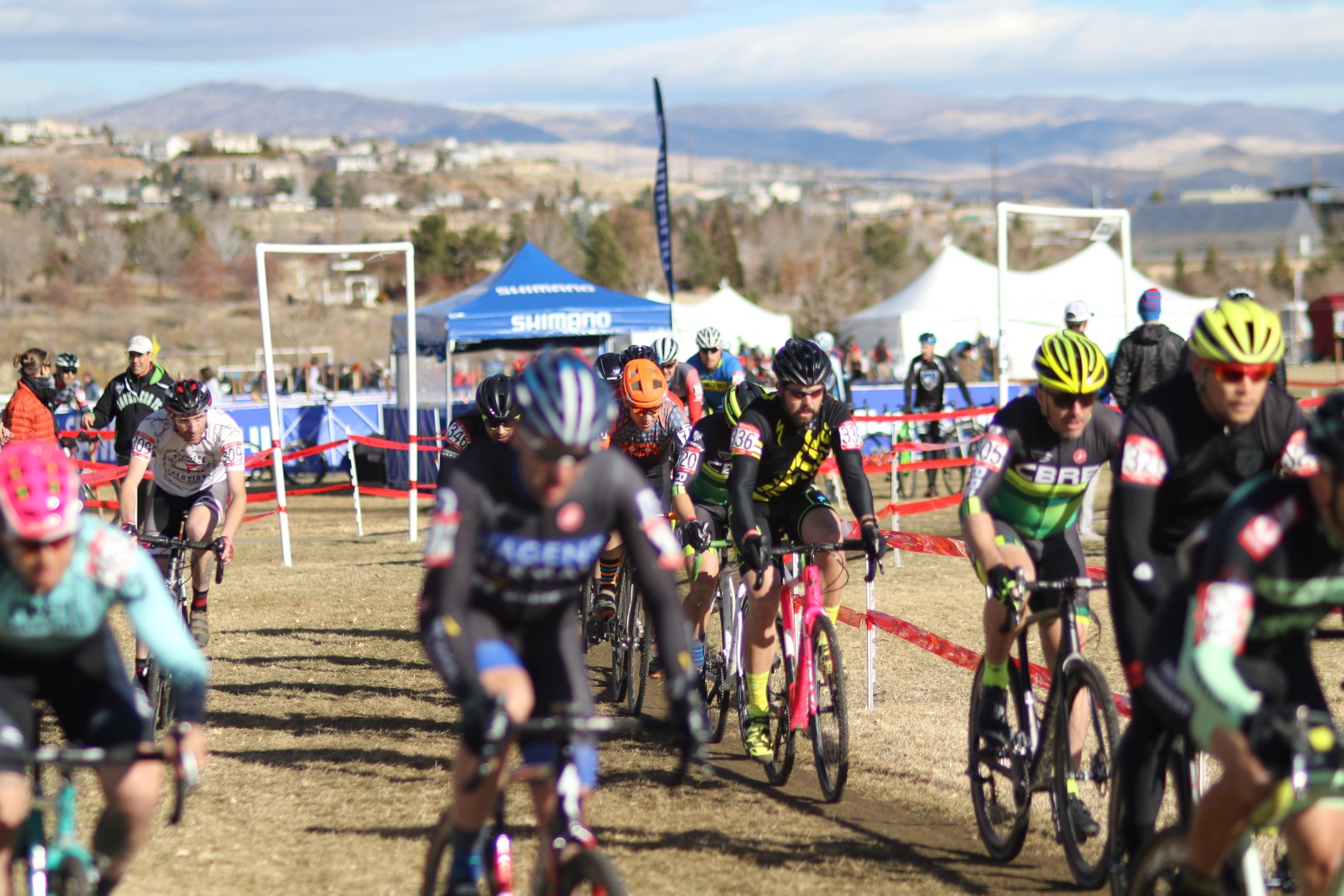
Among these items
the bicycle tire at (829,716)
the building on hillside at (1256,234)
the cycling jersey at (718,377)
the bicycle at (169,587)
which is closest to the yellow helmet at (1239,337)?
the bicycle tire at (829,716)

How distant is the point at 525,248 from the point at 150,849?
66.8ft

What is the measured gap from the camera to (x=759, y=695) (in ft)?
25.9

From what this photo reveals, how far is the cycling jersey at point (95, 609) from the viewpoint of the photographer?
4.48 m

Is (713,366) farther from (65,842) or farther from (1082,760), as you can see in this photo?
(65,842)

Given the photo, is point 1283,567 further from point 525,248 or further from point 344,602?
point 525,248

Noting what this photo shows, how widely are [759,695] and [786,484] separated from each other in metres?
1.17

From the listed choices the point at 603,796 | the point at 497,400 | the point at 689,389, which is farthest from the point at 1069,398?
the point at 689,389

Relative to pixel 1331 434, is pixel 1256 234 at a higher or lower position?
higher

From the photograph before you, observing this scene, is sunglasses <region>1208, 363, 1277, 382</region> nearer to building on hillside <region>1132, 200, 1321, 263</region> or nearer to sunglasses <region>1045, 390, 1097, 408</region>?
sunglasses <region>1045, 390, 1097, 408</region>

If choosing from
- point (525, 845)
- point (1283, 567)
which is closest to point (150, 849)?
point (525, 845)

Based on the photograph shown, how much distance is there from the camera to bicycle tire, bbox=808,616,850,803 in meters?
7.12

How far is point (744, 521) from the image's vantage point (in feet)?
24.0

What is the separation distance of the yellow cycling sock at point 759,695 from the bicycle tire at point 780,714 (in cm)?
4

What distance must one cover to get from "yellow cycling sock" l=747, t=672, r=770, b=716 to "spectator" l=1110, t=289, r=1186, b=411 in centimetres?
620
